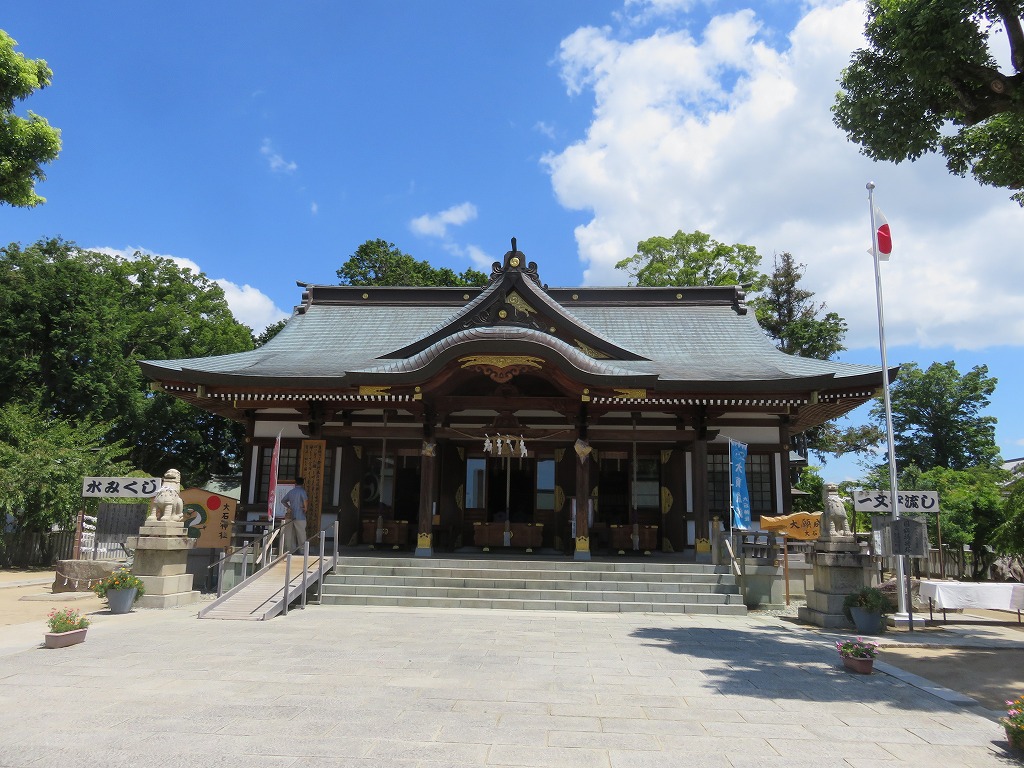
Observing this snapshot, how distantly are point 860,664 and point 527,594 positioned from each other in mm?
6419

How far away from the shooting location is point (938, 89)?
9078 millimetres

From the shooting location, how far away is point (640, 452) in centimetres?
1727

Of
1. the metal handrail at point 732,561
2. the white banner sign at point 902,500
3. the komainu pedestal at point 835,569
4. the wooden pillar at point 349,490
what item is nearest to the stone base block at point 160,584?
the wooden pillar at point 349,490

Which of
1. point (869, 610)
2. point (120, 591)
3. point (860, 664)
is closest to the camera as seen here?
point (860, 664)

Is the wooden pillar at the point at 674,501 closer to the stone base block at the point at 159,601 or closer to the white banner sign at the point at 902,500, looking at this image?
the white banner sign at the point at 902,500

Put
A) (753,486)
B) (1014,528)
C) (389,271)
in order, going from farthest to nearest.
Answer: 1. (389,271)
2. (753,486)
3. (1014,528)

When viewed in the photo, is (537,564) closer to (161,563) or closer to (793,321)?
(161,563)

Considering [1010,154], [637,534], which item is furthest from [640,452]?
[1010,154]

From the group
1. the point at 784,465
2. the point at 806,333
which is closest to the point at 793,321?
the point at 806,333

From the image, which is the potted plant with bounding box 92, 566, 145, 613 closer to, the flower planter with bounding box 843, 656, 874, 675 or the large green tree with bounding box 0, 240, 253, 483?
the flower planter with bounding box 843, 656, 874, 675

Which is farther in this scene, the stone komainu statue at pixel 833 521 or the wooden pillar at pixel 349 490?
the wooden pillar at pixel 349 490

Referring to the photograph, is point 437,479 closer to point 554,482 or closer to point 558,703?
point 554,482

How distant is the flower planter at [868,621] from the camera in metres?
10.7

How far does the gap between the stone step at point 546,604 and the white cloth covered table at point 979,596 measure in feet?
12.2
